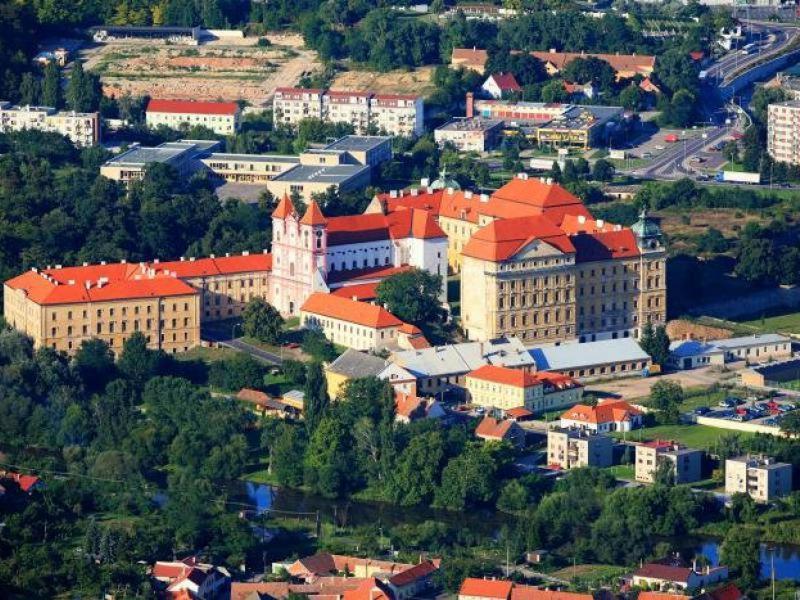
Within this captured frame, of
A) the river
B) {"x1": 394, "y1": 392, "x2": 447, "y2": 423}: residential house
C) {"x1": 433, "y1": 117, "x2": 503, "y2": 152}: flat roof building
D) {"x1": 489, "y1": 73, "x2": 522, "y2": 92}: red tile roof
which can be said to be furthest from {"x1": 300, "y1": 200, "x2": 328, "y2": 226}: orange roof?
{"x1": 489, "y1": 73, "x2": 522, "y2": 92}: red tile roof

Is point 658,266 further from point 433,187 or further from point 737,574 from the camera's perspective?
point 737,574

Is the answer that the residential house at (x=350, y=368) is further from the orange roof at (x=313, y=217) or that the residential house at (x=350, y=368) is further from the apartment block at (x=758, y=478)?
the apartment block at (x=758, y=478)

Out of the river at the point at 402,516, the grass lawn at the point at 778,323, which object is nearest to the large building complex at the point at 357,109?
the grass lawn at the point at 778,323

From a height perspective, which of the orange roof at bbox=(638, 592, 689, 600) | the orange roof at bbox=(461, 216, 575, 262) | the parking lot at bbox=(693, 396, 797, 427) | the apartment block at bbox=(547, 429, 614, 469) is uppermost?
the orange roof at bbox=(461, 216, 575, 262)

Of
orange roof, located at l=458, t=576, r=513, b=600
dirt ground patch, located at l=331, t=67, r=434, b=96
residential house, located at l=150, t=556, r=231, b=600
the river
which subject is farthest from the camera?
dirt ground patch, located at l=331, t=67, r=434, b=96

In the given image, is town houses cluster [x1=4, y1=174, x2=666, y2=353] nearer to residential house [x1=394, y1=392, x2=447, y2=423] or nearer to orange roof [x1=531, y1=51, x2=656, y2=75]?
residential house [x1=394, y1=392, x2=447, y2=423]

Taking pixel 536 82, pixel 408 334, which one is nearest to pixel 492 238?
pixel 408 334
